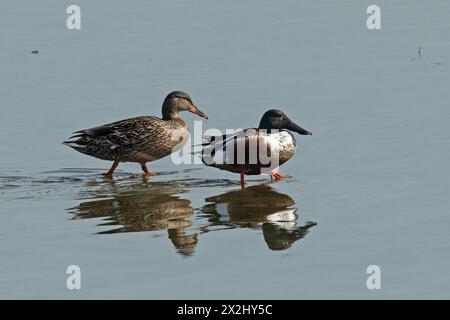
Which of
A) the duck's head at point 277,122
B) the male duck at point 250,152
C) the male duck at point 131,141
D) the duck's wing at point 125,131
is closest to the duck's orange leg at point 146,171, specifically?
the male duck at point 131,141

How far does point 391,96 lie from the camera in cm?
1516

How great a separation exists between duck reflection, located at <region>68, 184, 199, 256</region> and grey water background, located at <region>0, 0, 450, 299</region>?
0.10 feet

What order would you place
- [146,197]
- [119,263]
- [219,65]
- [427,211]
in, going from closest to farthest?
1. [119,263]
2. [427,211]
3. [146,197]
4. [219,65]

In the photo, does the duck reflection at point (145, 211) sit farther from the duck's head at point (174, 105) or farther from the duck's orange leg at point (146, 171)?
the duck's head at point (174, 105)

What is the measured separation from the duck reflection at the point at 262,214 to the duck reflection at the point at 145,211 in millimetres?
310

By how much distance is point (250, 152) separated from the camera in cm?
1190

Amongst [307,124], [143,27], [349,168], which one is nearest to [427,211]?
[349,168]

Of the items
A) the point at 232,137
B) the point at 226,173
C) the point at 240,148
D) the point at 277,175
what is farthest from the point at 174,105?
the point at 277,175

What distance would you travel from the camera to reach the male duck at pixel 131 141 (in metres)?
12.9

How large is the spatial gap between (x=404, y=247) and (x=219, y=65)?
8843 millimetres

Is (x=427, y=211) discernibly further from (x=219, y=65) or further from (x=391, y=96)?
(x=219, y=65)

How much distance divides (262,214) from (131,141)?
9.99 ft

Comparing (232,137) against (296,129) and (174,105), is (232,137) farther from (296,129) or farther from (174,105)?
(174,105)

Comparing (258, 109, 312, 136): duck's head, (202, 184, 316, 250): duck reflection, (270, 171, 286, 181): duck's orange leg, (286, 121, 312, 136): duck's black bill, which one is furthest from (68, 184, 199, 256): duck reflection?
(286, 121, 312, 136): duck's black bill
